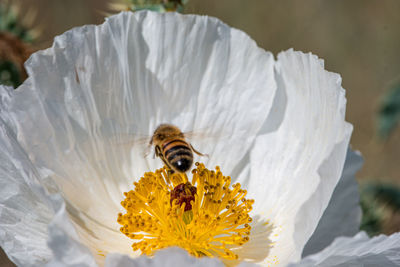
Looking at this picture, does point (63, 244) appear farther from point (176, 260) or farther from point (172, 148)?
point (172, 148)

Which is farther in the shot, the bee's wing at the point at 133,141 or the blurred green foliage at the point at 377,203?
the blurred green foliage at the point at 377,203

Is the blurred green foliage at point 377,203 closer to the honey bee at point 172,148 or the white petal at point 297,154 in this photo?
the white petal at point 297,154

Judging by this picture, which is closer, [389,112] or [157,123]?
[157,123]

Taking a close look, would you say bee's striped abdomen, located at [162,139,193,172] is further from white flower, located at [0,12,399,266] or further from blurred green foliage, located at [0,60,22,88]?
blurred green foliage, located at [0,60,22,88]

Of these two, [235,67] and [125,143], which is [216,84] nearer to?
[235,67]

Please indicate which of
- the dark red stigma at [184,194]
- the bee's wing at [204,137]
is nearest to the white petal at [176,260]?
the dark red stigma at [184,194]

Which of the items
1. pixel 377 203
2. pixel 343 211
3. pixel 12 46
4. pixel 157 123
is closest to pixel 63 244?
pixel 157 123
